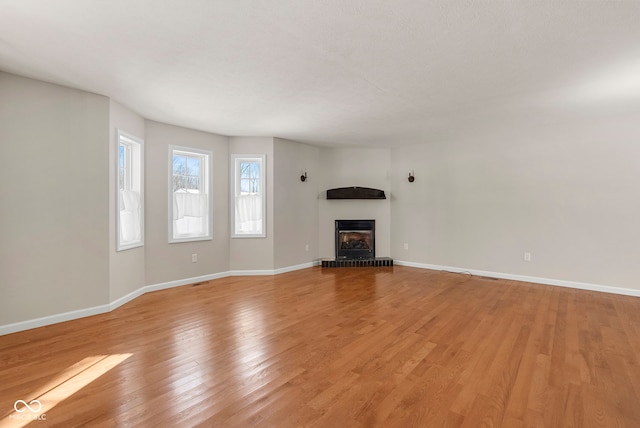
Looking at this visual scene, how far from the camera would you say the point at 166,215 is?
4598mm

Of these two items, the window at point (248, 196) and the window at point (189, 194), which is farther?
the window at point (248, 196)

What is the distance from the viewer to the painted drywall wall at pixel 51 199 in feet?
9.61

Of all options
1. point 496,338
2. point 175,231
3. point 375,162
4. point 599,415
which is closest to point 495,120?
point 375,162

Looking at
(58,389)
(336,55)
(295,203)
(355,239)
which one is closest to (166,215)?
(295,203)

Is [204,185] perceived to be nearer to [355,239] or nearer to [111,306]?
[111,306]

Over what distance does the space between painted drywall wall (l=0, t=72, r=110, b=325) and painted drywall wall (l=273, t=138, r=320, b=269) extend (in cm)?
268

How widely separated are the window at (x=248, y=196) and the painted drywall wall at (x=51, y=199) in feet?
7.09

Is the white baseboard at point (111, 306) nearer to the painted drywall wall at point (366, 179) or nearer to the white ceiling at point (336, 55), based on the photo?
the painted drywall wall at point (366, 179)

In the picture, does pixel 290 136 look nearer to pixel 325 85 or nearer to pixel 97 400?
pixel 325 85

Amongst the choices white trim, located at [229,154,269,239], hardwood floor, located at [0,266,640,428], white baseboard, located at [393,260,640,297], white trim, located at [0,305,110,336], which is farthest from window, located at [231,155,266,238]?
white baseboard, located at [393,260,640,297]

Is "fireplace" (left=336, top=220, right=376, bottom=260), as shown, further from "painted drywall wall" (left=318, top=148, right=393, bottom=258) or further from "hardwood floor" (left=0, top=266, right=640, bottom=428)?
"hardwood floor" (left=0, top=266, right=640, bottom=428)

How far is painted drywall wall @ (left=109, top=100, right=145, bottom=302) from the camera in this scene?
3.55 metres

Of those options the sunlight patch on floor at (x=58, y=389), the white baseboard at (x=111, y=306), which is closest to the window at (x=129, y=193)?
the white baseboard at (x=111, y=306)

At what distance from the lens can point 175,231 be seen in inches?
188
